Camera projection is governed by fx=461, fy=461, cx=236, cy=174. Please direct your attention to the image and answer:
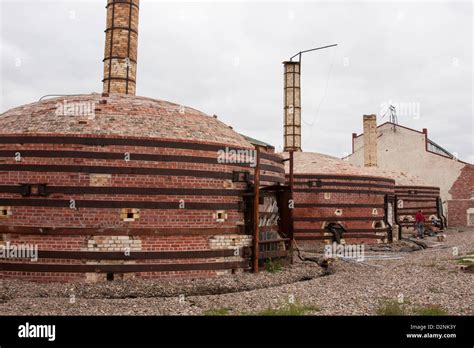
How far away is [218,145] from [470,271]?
734cm

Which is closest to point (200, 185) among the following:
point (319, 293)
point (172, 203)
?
point (172, 203)

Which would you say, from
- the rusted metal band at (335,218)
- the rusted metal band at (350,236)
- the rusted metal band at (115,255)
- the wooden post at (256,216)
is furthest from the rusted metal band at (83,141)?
the rusted metal band at (350,236)

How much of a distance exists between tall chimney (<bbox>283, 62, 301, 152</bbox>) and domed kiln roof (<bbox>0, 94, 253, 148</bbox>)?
1519 cm

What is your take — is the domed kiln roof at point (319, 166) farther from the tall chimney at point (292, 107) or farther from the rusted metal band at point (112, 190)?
the rusted metal band at point (112, 190)

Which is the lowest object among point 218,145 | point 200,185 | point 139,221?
point 139,221

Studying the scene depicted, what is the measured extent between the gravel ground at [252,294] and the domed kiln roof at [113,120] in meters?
3.60

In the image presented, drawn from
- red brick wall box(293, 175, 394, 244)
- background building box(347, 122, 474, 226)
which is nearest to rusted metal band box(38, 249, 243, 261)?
red brick wall box(293, 175, 394, 244)

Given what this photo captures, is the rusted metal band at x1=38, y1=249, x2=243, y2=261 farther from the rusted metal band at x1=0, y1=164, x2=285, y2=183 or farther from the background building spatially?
the background building

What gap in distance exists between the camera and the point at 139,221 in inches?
425

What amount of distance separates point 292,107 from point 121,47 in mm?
12929

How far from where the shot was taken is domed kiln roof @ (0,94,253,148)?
1130cm

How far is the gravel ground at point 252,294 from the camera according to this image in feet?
26.7
